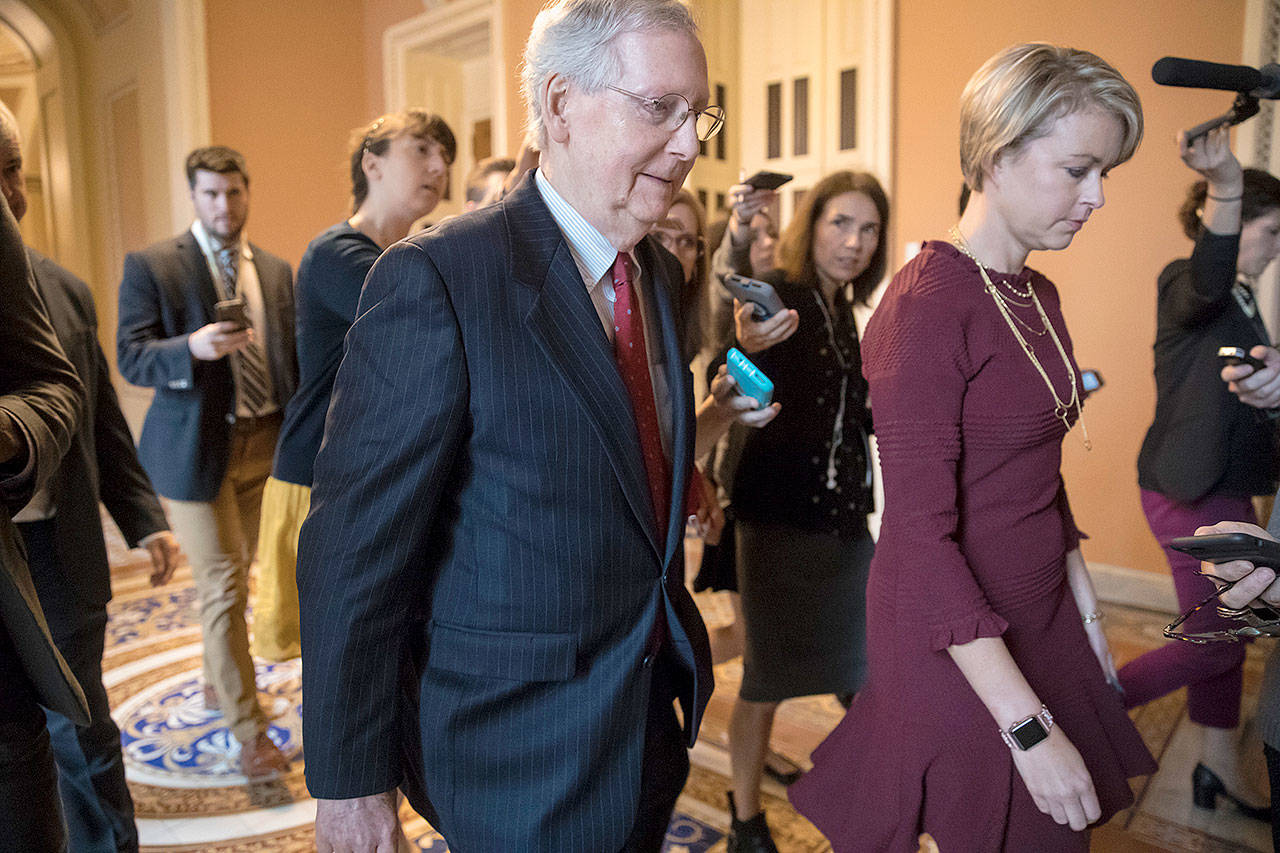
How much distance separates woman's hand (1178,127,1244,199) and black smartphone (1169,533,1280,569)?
113 cm

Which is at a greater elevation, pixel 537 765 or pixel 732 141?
pixel 732 141

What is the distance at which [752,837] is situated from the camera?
211 cm

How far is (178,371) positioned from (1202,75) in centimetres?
266

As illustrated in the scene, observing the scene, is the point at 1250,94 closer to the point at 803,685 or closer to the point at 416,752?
the point at 803,685

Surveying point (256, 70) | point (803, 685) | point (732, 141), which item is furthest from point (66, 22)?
point (803, 685)

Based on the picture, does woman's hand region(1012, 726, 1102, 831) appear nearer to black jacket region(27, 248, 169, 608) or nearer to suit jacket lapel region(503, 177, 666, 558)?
suit jacket lapel region(503, 177, 666, 558)

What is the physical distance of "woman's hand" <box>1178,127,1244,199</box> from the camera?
71.3 inches

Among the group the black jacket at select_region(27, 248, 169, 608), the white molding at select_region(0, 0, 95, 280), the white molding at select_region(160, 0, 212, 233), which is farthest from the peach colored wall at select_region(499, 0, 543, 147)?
the white molding at select_region(0, 0, 95, 280)

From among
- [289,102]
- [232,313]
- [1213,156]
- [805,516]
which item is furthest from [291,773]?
[289,102]

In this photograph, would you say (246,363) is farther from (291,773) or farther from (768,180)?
(768,180)

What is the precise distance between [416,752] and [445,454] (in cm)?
43

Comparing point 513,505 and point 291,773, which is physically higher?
point 513,505

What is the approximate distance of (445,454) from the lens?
39.0 inches

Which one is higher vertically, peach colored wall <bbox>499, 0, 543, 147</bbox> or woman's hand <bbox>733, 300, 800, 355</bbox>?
peach colored wall <bbox>499, 0, 543, 147</bbox>
